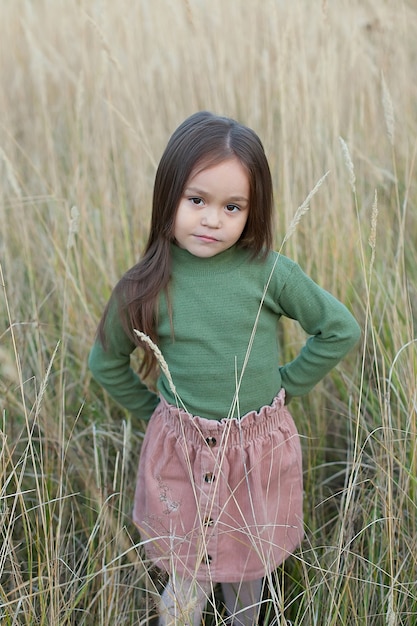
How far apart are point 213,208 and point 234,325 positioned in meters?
0.24

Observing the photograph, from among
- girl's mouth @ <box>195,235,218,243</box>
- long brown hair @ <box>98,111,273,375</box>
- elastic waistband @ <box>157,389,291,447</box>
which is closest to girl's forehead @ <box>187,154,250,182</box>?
long brown hair @ <box>98,111,273,375</box>

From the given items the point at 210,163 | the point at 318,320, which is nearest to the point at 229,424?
the point at 318,320

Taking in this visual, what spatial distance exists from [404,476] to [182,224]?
0.78 meters

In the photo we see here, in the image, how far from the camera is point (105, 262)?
2.28 meters

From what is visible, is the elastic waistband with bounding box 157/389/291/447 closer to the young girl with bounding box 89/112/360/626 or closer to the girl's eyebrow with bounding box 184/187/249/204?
the young girl with bounding box 89/112/360/626

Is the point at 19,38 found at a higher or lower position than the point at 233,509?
higher

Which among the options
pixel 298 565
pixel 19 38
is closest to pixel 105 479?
pixel 298 565

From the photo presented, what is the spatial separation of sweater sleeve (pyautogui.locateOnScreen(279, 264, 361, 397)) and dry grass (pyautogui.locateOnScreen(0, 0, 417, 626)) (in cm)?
6

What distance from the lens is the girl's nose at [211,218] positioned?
1.32 meters

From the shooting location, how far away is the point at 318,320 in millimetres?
1442

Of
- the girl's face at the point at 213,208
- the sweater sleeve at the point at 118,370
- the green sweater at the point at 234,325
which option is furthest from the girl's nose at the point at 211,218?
the sweater sleeve at the point at 118,370

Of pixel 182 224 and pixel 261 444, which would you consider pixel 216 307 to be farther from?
pixel 261 444

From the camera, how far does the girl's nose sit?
51.9 inches

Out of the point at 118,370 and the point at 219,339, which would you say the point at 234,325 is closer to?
the point at 219,339
